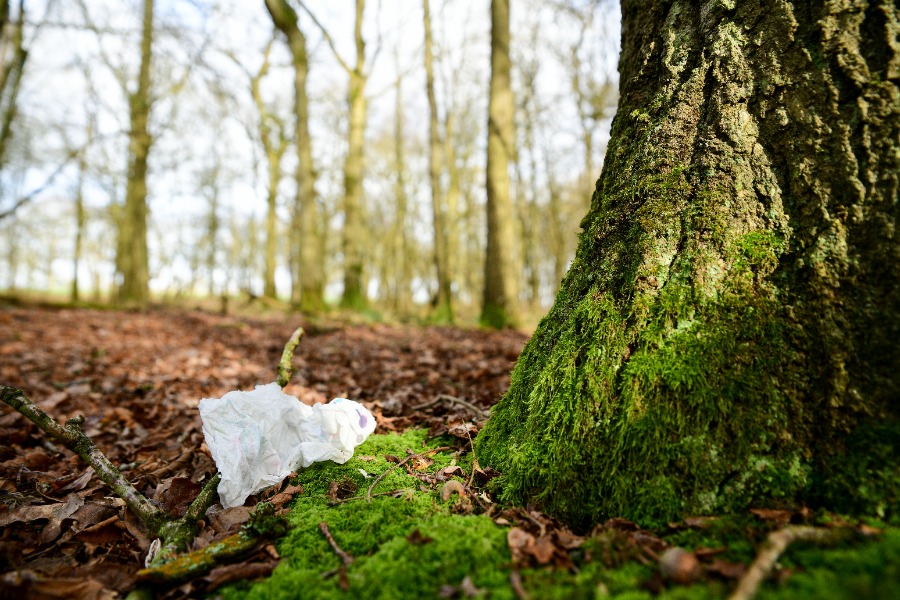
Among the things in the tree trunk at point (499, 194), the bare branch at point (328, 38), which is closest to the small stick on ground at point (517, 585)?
the tree trunk at point (499, 194)

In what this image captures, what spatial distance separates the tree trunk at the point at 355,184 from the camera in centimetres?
1116

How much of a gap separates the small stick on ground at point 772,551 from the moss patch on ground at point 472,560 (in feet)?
0.08

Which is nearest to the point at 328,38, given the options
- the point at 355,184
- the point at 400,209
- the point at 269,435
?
the point at 355,184

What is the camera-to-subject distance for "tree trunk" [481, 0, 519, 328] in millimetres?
8188

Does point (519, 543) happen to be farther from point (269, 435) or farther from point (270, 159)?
point (270, 159)

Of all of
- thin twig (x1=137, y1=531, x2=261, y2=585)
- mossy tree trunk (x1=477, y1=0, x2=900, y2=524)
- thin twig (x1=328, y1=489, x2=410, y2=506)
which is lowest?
thin twig (x1=137, y1=531, x2=261, y2=585)

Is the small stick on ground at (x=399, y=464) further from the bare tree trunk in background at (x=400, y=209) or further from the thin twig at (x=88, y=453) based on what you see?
the bare tree trunk in background at (x=400, y=209)

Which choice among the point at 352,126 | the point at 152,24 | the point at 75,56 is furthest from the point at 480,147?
the point at 75,56

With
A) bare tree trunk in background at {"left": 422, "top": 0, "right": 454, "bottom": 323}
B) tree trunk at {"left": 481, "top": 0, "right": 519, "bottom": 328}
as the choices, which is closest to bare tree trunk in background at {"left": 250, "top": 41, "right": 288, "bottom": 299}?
bare tree trunk in background at {"left": 422, "top": 0, "right": 454, "bottom": 323}

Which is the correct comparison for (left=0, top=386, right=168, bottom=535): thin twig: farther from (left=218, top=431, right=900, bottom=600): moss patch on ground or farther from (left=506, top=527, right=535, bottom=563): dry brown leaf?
(left=506, top=527, right=535, bottom=563): dry brown leaf

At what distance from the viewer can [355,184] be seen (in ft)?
37.7

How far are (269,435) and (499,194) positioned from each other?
6.92m

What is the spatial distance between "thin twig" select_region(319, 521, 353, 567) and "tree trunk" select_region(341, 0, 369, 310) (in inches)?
377

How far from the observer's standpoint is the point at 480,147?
2170 centimetres
